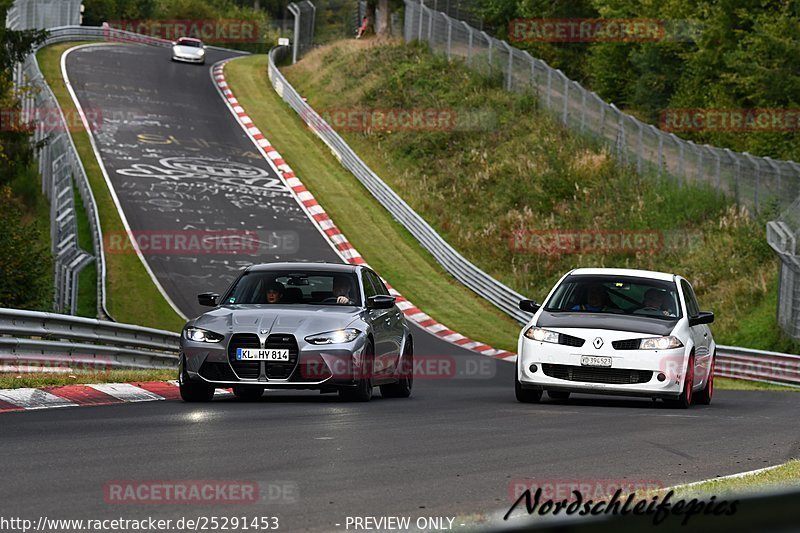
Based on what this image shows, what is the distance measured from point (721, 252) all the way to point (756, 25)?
1355 cm

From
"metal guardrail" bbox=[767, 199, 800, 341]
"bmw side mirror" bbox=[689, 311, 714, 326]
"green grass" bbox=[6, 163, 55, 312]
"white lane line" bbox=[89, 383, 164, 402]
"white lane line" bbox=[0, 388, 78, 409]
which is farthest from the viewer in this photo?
"green grass" bbox=[6, 163, 55, 312]

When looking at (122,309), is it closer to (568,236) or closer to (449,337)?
(449,337)

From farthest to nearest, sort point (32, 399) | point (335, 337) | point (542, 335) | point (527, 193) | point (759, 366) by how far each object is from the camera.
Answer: point (527, 193), point (759, 366), point (542, 335), point (335, 337), point (32, 399)

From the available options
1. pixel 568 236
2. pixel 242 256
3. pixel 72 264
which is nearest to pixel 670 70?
pixel 568 236

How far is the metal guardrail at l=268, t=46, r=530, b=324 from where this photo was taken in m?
36.6

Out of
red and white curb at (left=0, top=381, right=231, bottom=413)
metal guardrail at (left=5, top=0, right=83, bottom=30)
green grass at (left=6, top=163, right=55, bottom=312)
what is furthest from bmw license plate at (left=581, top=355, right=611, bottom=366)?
metal guardrail at (left=5, top=0, right=83, bottom=30)

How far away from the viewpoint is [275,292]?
15062 mm

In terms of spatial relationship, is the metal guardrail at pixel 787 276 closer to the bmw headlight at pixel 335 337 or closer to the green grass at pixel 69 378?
the green grass at pixel 69 378

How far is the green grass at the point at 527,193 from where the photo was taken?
36.5 metres

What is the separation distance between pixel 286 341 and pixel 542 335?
2985mm

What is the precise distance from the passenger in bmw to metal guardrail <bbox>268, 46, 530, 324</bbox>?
1993cm

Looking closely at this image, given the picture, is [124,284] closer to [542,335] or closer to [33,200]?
[33,200]

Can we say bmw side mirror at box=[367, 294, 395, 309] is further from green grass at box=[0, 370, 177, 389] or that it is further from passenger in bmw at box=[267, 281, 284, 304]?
green grass at box=[0, 370, 177, 389]

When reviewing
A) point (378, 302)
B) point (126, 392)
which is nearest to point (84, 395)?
point (126, 392)
